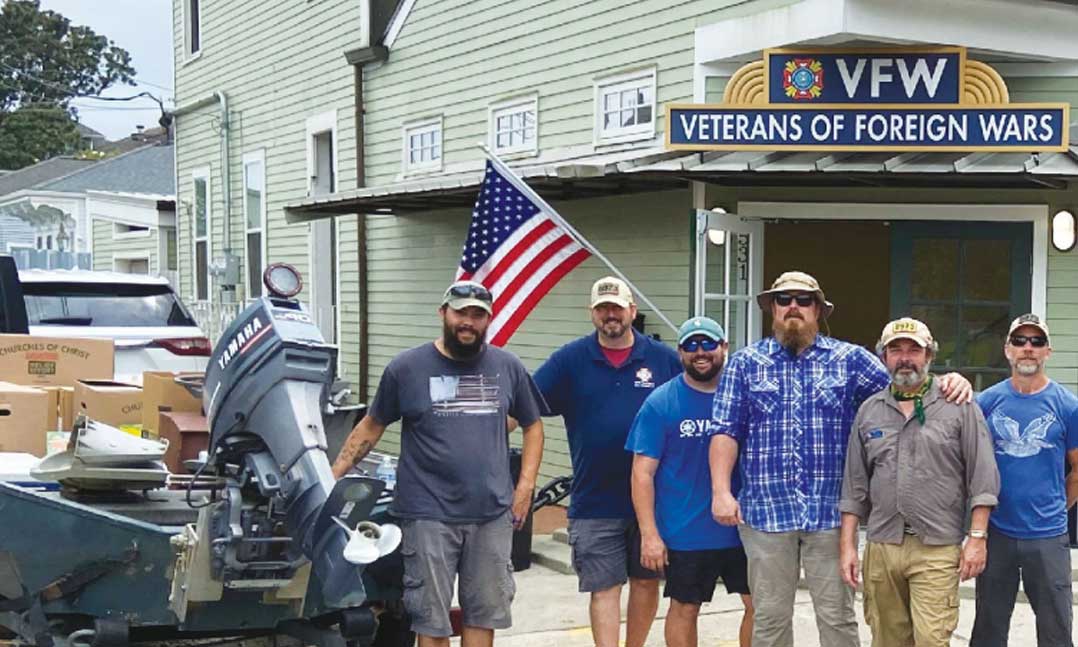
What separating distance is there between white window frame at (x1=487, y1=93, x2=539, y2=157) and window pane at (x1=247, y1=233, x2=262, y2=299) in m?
6.73

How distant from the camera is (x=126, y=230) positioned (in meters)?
26.6

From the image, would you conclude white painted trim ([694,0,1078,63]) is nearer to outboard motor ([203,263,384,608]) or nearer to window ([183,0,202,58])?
outboard motor ([203,263,384,608])

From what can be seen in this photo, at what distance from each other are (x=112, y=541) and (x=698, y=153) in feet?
16.9

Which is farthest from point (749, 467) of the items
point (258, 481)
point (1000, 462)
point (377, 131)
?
point (377, 131)

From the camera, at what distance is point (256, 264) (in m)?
18.5

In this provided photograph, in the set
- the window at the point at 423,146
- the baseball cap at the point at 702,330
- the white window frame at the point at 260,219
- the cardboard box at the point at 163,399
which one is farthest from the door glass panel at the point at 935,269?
the white window frame at the point at 260,219

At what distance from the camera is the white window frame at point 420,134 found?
1336 cm

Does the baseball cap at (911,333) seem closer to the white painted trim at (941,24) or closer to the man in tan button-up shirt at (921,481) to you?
the man in tan button-up shirt at (921,481)

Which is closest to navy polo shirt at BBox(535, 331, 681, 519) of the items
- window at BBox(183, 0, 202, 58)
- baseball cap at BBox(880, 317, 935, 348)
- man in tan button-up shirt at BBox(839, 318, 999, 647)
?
man in tan button-up shirt at BBox(839, 318, 999, 647)

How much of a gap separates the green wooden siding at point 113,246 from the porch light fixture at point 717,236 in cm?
1588

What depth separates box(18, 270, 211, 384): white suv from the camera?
30.0ft

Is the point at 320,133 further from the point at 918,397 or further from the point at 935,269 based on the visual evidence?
the point at 918,397

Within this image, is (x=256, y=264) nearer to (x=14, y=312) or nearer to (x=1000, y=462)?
(x=14, y=312)

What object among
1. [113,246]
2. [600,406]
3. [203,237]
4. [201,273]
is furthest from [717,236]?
[113,246]
